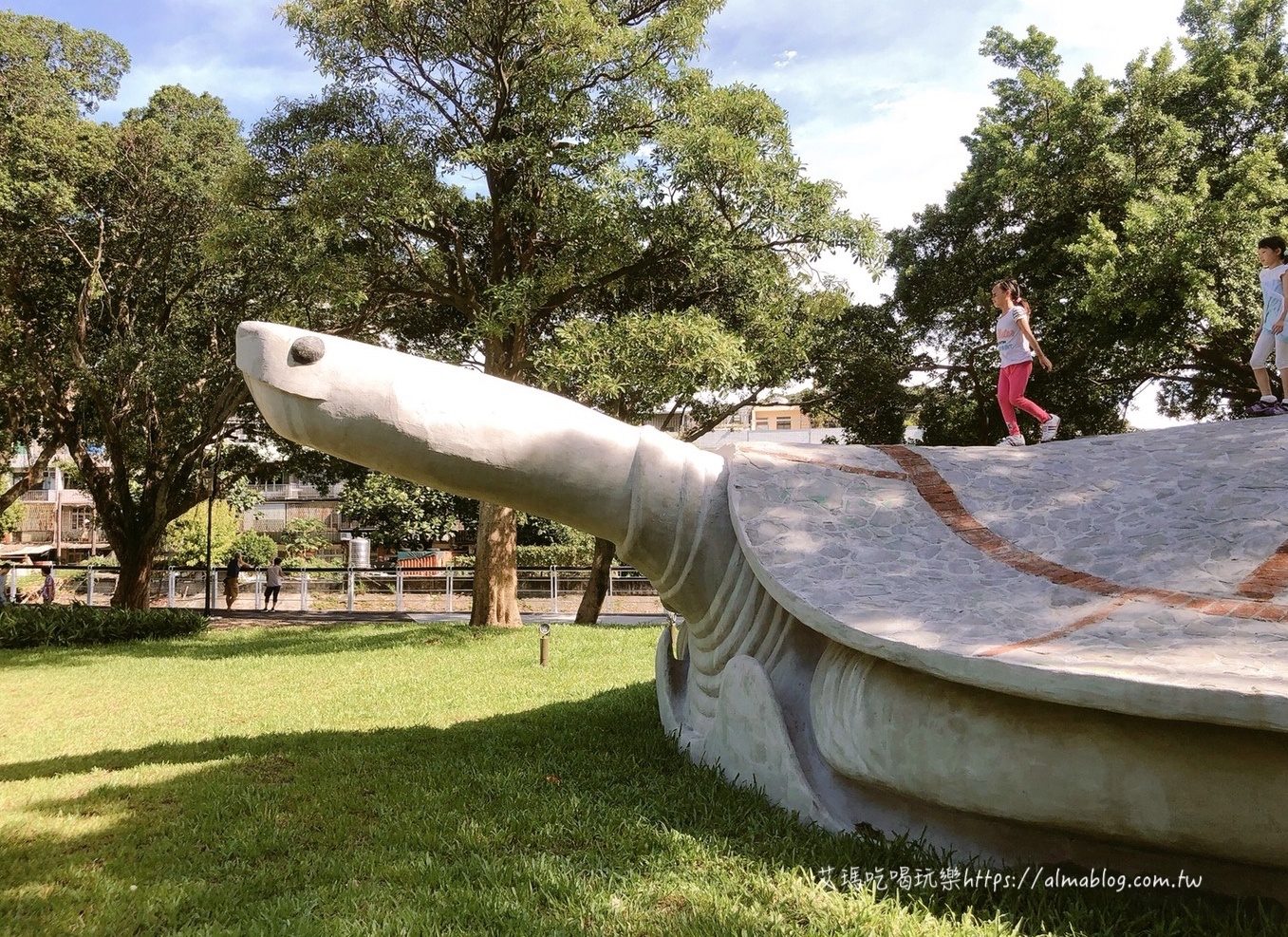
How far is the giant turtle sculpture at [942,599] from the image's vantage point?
2.95 metres

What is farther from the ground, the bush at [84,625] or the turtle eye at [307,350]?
the turtle eye at [307,350]

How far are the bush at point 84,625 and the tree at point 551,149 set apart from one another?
678 centimetres

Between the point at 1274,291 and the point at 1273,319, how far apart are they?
0.20 m

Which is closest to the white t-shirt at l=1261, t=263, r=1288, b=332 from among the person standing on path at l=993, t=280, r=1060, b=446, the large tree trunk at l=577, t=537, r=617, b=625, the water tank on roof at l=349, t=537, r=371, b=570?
the person standing on path at l=993, t=280, r=1060, b=446

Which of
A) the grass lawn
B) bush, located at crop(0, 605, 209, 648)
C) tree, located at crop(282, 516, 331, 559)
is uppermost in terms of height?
tree, located at crop(282, 516, 331, 559)

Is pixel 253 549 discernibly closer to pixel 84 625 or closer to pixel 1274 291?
pixel 84 625

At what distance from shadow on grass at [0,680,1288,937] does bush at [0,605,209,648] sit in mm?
9163

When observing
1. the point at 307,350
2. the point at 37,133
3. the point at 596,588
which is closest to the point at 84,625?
the point at 37,133

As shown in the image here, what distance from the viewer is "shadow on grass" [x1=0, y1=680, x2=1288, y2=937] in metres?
3.17

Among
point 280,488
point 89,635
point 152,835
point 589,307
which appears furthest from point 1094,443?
point 280,488

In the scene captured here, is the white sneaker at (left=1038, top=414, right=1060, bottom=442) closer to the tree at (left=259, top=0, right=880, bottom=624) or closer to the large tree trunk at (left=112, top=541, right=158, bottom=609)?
the tree at (left=259, top=0, right=880, bottom=624)

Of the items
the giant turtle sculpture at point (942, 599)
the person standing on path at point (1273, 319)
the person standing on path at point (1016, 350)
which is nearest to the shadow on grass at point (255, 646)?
the giant turtle sculpture at point (942, 599)

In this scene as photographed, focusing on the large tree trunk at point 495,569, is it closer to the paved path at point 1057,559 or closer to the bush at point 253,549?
the paved path at point 1057,559

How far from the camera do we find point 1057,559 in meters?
4.27
